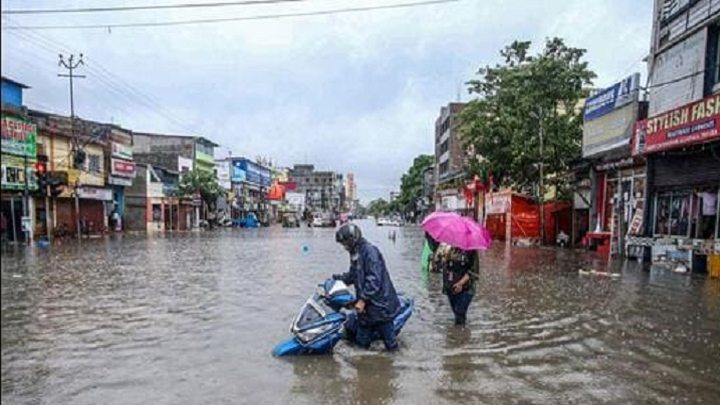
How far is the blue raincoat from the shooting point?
21.8ft

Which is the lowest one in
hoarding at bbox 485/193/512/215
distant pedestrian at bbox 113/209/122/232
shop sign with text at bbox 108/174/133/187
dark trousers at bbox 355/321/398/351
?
distant pedestrian at bbox 113/209/122/232

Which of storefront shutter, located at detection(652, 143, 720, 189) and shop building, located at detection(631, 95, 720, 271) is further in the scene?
storefront shutter, located at detection(652, 143, 720, 189)

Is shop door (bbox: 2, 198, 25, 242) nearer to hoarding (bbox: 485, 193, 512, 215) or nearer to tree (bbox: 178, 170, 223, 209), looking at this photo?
hoarding (bbox: 485, 193, 512, 215)

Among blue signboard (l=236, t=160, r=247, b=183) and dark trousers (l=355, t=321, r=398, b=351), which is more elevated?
blue signboard (l=236, t=160, r=247, b=183)

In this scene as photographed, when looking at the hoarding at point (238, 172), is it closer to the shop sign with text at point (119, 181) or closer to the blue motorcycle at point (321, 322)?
the shop sign with text at point (119, 181)

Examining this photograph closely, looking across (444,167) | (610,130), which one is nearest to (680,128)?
(610,130)

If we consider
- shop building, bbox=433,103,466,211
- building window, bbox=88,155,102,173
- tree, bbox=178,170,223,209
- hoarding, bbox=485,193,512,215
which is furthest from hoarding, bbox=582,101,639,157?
shop building, bbox=433,103,466,211

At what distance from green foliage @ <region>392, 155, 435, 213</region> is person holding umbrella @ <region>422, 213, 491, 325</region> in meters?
110

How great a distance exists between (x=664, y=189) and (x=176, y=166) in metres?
51.9

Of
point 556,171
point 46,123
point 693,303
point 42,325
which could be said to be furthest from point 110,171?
point 693,303

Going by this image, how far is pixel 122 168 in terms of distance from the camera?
45719 millimetres

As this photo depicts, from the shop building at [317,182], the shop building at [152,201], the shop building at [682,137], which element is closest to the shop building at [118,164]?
the shop building at [152,201]

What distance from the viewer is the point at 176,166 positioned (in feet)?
202

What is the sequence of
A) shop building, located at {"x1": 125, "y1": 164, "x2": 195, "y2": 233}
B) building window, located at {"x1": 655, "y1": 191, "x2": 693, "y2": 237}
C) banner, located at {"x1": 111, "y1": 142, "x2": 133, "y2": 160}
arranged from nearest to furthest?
building window, located at {"x1": 655, "y1": 191, "x2": 693, "y2": 237}
banner, located at {"x1": 111, "y1": 142, "x2": 133, "y2": 160}
shop building, located at {"x1": 125, "y1": 164, "x2": 195, "y2": 233}
